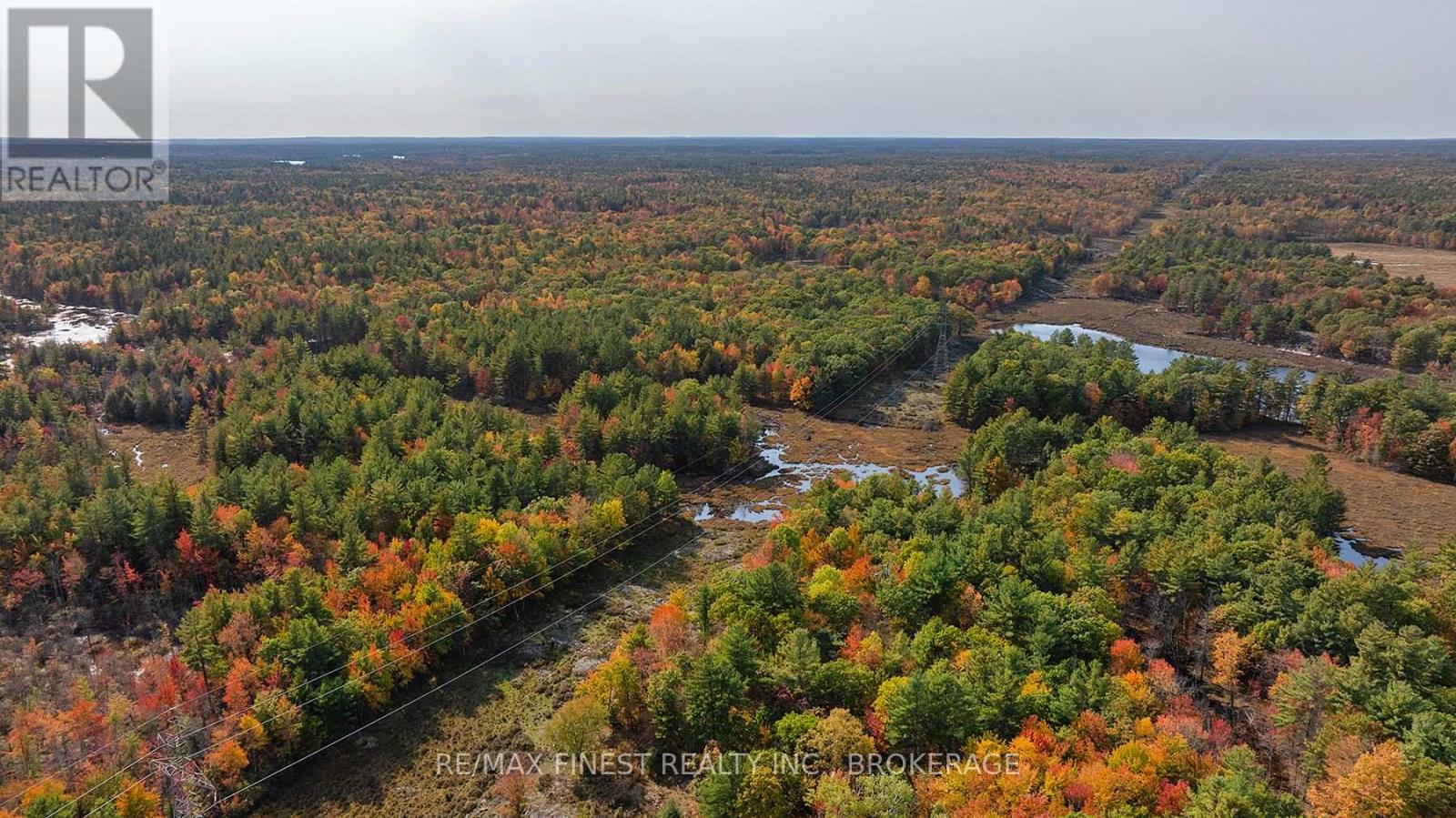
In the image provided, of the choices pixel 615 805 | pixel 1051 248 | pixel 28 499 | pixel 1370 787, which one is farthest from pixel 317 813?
pixel 1051 248

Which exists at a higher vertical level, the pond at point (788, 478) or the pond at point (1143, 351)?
the pond at point (1143, 351)

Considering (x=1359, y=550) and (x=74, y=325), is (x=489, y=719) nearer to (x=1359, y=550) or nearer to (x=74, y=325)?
(x=1359, y=550)

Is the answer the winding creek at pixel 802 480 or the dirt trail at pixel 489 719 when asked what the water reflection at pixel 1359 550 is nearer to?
the winding creek at pixel 802 480

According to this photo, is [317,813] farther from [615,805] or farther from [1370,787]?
[1370,787]

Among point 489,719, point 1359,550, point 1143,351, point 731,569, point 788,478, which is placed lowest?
point 489,719

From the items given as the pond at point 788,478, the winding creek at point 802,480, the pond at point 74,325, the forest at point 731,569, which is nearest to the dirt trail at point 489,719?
the forest at point 731,569

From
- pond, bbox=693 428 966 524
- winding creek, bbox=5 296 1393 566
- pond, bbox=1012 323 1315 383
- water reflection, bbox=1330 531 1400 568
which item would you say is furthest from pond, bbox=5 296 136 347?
water reflection, bbox=1330 531 1400 568

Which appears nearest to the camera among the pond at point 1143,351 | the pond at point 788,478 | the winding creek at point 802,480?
the winding creek at point 802,480

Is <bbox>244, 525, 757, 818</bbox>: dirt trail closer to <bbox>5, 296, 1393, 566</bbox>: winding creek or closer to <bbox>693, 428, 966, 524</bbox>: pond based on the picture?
<bbox>693, 428, 966, 524</bbox>: pond

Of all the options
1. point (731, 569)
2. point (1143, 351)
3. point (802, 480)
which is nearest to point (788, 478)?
point (802, 480)
